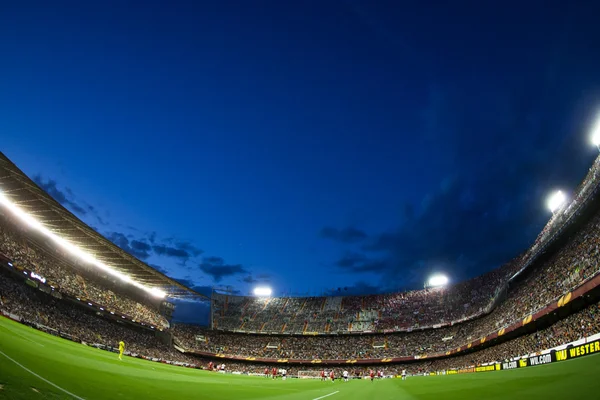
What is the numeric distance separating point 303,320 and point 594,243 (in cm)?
6052

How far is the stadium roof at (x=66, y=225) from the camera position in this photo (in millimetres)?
31494

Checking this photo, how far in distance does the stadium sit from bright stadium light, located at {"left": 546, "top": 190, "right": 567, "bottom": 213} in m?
0.19

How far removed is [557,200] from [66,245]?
3004 inches

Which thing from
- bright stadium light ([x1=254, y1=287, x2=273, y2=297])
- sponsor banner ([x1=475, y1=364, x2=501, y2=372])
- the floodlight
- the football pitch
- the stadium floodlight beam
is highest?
the floodlight

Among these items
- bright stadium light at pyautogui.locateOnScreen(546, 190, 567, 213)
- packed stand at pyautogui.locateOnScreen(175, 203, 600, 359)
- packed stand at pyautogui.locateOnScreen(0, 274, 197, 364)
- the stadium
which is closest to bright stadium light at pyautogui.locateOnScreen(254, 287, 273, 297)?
the stadium

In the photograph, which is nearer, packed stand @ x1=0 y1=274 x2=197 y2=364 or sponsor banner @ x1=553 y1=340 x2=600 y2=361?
sponsor banner @ x1=553 y1=340 x2=600 y2=361

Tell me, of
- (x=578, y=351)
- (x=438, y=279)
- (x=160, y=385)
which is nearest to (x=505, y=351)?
(x=578, y=351)

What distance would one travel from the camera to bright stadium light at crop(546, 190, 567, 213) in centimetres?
4444

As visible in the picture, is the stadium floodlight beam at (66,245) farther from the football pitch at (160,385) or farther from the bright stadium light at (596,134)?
the bright stadium light at (596,134)

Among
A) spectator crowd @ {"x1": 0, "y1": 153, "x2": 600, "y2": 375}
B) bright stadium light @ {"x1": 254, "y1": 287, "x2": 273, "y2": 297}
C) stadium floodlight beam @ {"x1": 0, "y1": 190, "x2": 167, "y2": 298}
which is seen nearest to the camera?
spectator crowd @ {"x1": 0, "y1": 153, "x2": 600, "y2": 375}

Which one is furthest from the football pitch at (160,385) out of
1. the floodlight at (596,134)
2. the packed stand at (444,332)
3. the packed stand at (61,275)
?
the floodlight at (596,134)

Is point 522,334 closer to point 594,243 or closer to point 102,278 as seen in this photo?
point 594,243

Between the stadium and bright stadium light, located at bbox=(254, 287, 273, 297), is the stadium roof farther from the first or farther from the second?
bright stadium light, located at bbox=(254, 287, 273, 297)

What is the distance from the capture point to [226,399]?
1068 cm
